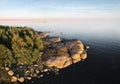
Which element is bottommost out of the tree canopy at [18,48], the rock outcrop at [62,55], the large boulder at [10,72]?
the large boulder at [10,72]

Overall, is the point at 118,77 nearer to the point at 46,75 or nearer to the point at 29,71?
the point at 46,75

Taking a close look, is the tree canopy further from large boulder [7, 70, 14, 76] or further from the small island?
large boulder [7, 70, 14, 76]

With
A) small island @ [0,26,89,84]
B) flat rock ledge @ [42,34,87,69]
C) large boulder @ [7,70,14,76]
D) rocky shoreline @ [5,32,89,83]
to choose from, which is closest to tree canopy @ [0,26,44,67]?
small island @ [0,26,89,84]

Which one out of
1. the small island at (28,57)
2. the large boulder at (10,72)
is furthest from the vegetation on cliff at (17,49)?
the large boulder at (10,72)

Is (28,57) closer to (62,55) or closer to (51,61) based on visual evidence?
(51,61)

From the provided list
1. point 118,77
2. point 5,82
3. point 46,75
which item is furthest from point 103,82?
point 5,82

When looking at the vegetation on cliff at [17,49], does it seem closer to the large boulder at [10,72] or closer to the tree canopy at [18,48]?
the tree canopy at [18,48]

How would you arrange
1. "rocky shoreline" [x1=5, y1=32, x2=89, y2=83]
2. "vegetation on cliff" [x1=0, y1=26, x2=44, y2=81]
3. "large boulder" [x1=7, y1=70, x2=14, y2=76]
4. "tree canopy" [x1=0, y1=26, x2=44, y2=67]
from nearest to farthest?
"large boulder" [x1=7, y1=70, x2=14, y2=76] < "rocky shoreline" [x1=5, y1=32, x2=89, y2=83] < "vegetation on cliff" [x1=0, y1=26, x2=44, y2=81] < "tree canopy" [x1=0, y1=26, x2=44, y2=67]
